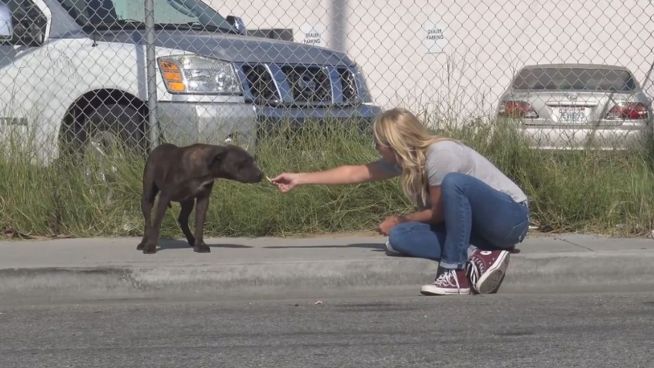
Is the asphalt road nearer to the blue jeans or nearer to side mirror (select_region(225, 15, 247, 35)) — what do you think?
the blue jeans

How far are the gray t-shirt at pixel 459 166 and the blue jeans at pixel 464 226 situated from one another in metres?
0.06

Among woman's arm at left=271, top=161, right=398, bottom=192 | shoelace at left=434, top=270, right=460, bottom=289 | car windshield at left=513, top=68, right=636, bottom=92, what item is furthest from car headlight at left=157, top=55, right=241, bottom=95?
car windshield at left=513, top=68, right=636, bottom=92

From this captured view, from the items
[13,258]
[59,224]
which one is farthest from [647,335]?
[59,224]

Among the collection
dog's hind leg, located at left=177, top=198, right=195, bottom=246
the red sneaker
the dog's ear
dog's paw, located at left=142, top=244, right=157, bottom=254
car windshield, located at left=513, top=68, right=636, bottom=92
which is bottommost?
dog's paw, located at left=142, top=244, right=157, bottom=254

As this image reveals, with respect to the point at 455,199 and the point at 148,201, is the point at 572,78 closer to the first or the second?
the point at 455,199

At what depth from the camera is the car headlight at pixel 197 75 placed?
791 centimetres

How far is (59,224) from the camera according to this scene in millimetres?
7840

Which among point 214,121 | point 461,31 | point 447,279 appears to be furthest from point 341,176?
point 461,31

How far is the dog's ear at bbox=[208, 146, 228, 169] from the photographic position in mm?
6543

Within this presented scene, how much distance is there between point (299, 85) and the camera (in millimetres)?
8305

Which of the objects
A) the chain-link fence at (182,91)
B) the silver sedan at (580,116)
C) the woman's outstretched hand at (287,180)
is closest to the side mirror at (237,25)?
the chain-link fence at (182,91)

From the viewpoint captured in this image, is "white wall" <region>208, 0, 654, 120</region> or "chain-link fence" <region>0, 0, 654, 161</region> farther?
"white wall" <region>208, 0, 654, 120</region>

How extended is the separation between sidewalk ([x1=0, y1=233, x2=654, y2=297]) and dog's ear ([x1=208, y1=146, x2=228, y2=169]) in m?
0.55

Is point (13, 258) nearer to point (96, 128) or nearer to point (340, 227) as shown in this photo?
point (96, 128)
